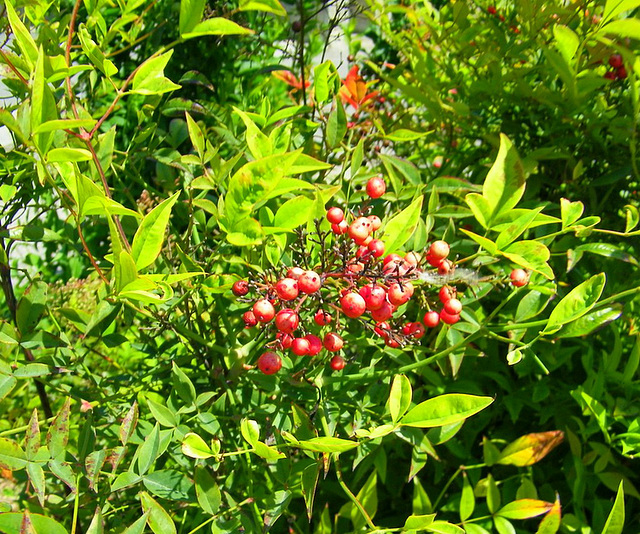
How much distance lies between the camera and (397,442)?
3.38 feet

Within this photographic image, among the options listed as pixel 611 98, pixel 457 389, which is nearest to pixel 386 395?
pixel 457 389

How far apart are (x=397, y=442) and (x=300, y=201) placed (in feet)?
1.92

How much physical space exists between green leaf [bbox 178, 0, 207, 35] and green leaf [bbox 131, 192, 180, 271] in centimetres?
20

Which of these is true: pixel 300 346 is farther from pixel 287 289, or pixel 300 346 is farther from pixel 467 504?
pixel 467 504

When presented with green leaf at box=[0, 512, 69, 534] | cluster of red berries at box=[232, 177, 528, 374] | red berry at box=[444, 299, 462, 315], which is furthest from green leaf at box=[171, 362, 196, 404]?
red berry at box=[444, 299, 462, 315]

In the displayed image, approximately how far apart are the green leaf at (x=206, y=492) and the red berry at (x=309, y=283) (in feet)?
0.82

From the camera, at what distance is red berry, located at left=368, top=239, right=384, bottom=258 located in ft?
2.11

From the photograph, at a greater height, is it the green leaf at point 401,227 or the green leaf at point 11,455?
the green leaf at point 401,227

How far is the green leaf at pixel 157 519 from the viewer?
2.03 ft

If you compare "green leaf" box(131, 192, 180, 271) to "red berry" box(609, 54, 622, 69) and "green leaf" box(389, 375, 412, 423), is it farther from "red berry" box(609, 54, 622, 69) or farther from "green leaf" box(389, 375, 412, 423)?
"red berry" box(609, 54, 622, 69)

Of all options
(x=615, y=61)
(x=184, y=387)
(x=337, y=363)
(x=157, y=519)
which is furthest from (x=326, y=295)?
(x=615, y=61)

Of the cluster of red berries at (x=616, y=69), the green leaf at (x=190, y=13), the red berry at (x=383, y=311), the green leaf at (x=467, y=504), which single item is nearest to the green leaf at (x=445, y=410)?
the red berry at (x=383, y=311)

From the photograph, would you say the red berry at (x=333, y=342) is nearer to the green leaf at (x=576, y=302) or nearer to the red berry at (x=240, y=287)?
the red berry at (x=240, y=287)

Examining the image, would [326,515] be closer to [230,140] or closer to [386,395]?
[386,395]
